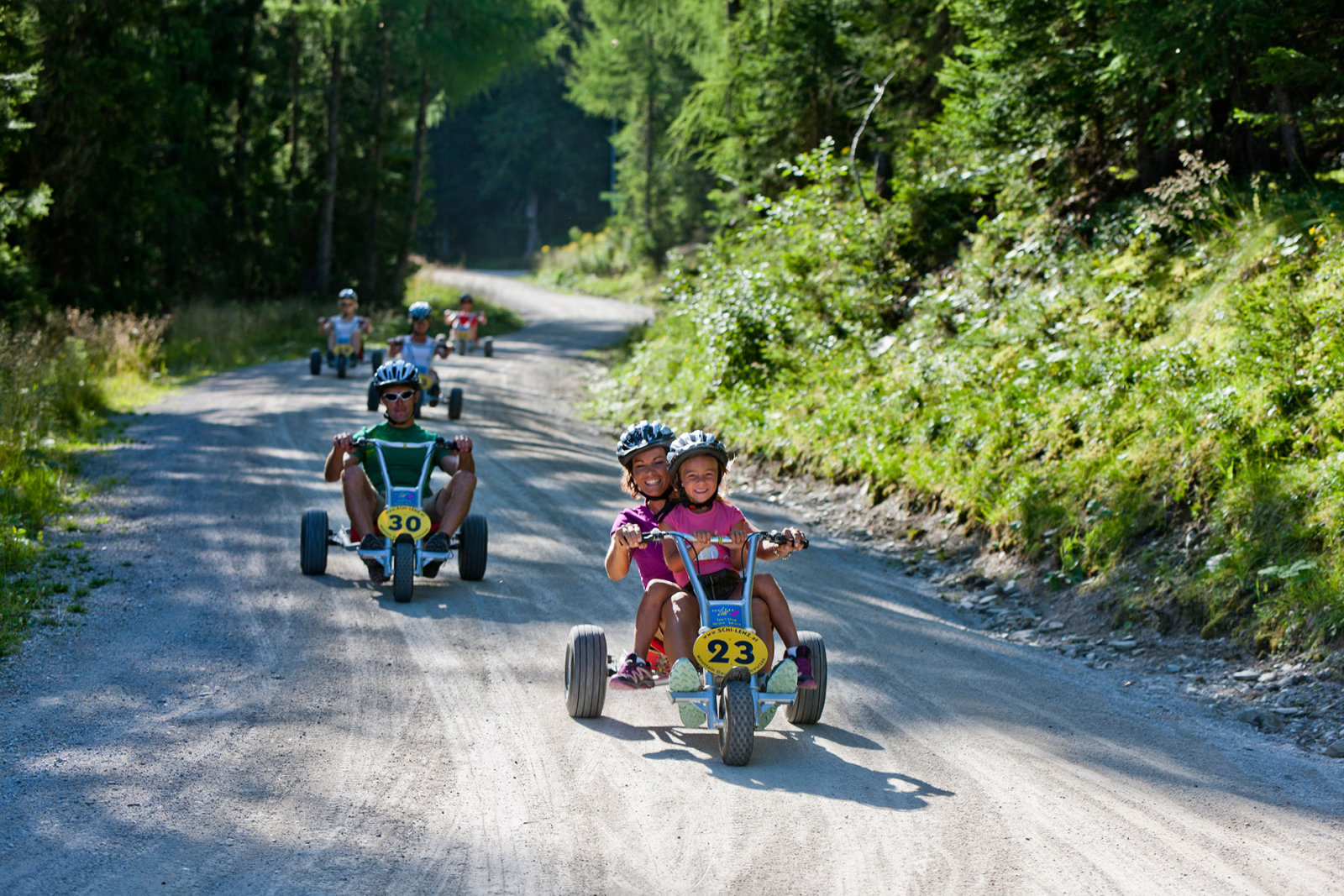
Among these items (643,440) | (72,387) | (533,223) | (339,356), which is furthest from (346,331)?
(533,223)

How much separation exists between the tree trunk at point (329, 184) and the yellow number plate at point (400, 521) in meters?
26.2

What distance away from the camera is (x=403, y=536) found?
8.02 metres

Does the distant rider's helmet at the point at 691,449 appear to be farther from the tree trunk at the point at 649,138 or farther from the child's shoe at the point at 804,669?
the tree trunk at the point at 649,138

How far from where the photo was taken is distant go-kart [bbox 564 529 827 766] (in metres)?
5.11

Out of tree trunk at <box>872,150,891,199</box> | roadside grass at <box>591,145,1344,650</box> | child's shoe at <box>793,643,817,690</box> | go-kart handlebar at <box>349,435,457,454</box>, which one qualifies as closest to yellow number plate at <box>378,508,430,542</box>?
go-kart handlebar at <box>349,435,457,454</box>

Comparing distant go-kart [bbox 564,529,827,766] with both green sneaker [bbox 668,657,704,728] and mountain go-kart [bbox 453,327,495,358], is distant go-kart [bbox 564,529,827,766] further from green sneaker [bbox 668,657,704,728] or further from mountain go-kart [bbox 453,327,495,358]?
mountain go-kart [bbox 453,327,495,358]

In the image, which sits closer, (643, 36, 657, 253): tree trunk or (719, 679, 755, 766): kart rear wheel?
(719, 679, 755, 766): kart rear wheel

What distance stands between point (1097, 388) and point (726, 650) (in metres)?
6.07

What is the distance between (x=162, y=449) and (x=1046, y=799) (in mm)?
11469

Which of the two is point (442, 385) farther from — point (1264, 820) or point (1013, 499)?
point (1264, 820)

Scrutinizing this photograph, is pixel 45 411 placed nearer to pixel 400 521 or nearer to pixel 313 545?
pixel 313 545

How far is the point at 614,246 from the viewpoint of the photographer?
5584 centimetres

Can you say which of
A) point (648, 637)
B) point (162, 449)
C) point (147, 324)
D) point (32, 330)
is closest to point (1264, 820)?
point (648, 637)

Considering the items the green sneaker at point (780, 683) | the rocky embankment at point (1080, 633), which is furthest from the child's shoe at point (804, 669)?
the rocky embankment at point (1080, 633)
